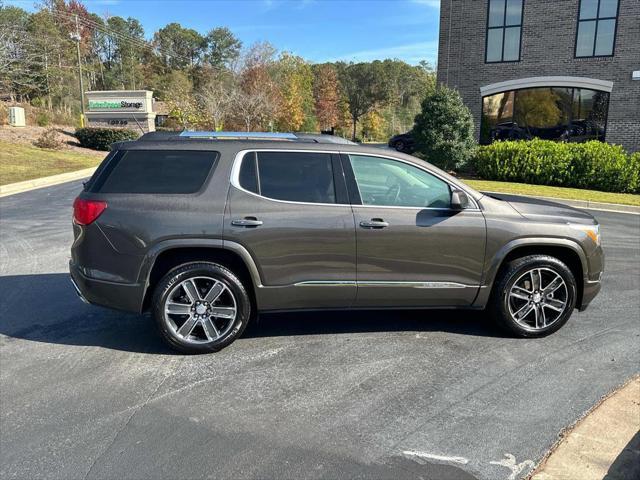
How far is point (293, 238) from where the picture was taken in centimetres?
431

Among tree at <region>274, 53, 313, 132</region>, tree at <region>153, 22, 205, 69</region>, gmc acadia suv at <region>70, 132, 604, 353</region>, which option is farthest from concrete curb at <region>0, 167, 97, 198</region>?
tree at <region>153, 22, 205, 69</region>

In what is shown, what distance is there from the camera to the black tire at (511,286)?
15.2 feet

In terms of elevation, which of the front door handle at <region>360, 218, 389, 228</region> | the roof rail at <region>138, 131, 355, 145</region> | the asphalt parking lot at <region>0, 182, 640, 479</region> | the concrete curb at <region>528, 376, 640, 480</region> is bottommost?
the asphalt parking lot at <region>0, 182, 640, 479</region>

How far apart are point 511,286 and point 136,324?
348 cm

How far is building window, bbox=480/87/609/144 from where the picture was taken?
67.8 feet

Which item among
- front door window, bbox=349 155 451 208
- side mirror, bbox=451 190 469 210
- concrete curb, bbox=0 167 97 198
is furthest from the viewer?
concrete curb, bbox=0 167 97 198

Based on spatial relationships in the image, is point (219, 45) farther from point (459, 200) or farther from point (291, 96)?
point (459, 200)

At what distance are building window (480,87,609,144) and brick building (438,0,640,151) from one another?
0.04 meters

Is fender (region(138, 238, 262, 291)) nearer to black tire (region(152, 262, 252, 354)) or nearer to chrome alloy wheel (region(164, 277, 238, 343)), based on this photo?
black tire (region(152, 262, 252, 354))

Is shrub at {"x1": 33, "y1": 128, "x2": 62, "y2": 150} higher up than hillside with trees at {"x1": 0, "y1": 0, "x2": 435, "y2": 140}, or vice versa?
hillside with trees at {"x1": 0, "y1": 0, "x2": 435, "y2": 140}

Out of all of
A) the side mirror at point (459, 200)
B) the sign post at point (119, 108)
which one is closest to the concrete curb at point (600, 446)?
the side mirror at point (459, 200)

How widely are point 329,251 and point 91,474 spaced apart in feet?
7.62

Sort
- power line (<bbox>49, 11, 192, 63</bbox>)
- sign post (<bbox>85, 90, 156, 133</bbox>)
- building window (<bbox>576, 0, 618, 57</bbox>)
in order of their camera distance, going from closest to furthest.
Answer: building window (<bbox>576, 0, 618, 57</bbox>)
sign post (<bbox>85, 90, 156, 133</bbox>)
power line (<bbox>49, 11, 192, 63</bbox>)

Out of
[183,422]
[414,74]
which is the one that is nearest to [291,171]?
[183,422]
